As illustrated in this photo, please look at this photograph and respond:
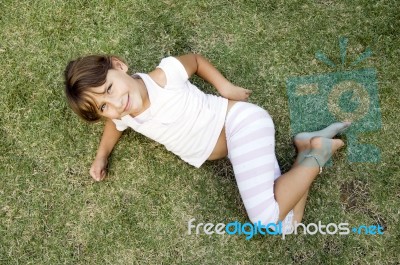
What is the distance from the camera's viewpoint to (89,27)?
2.69 meters

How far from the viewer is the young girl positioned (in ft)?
6.64

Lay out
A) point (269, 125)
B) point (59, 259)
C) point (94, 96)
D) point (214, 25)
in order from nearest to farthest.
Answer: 1. point (94, 96)
2. point (269, 125)
3. point (59, 259)
4. point (214, 25)

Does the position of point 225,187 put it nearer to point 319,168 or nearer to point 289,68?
point 319,168

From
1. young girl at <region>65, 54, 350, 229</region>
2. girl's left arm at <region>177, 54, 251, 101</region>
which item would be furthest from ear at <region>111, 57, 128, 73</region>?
girl's left arm at <region>177, 54, 251, 101</region>

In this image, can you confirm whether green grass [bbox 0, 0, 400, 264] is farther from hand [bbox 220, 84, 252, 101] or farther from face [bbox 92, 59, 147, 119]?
face [bbox 92, 59, 147, 119]

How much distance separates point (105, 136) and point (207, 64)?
0.66 meters

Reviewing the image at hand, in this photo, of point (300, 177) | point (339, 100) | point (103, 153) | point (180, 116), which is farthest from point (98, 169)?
point (339, 100)

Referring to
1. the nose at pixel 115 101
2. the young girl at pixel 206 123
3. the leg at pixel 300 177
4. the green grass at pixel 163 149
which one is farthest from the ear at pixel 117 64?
the leg at pixel 300 177

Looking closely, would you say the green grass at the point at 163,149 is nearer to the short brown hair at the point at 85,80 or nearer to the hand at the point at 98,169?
the hand at the point at 98,169

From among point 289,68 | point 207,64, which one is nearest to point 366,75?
point 289,68

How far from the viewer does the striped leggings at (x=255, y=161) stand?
2148 millimetres

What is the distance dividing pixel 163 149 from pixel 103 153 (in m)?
0.32

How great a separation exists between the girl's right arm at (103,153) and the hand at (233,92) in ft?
2.00

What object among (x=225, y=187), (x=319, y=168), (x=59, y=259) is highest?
(x=319, y=168)
